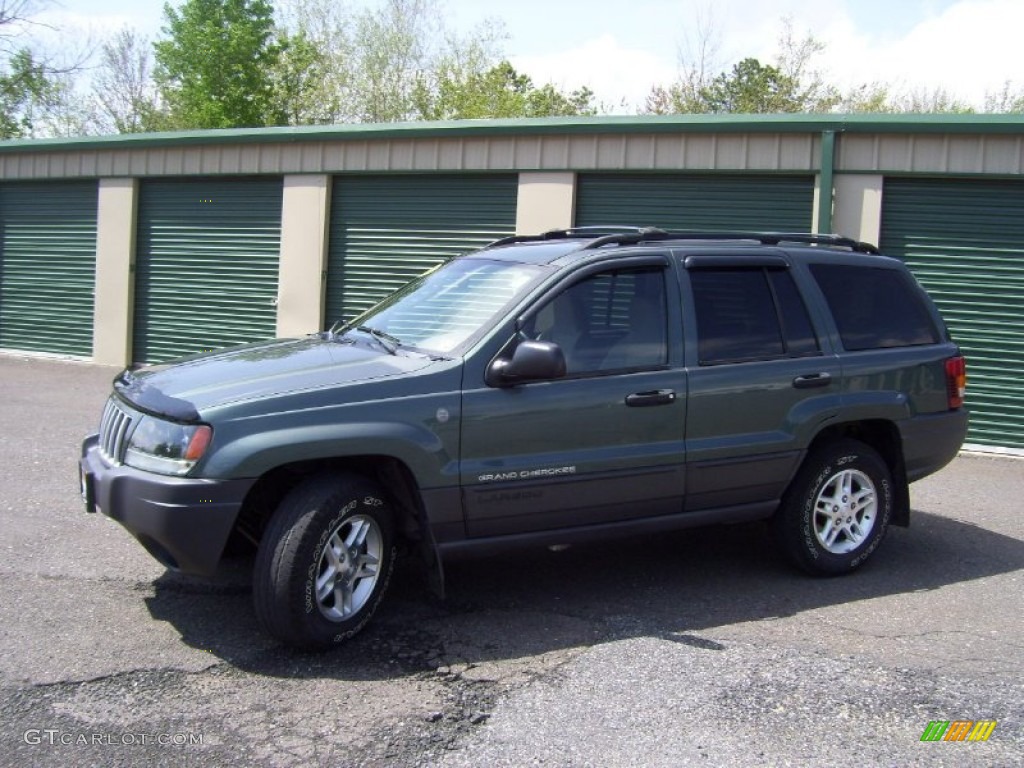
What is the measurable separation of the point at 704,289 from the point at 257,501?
2.59 meters

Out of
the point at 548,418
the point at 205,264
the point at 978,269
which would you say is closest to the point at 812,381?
the point at 548,418

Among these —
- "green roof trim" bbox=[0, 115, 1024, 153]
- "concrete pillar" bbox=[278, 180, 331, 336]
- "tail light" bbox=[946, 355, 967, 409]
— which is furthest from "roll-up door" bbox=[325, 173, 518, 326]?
"tail light" bbox=[946, 355, 967, 409]

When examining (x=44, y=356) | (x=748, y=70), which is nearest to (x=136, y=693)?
(x=44, y=356)

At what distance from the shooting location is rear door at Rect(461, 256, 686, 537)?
187 inches

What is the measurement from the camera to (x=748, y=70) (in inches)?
1382

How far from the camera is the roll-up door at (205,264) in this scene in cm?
1432

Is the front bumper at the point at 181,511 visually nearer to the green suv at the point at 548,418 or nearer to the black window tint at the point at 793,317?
the green suv at the point at 548,418

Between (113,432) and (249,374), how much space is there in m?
0.71

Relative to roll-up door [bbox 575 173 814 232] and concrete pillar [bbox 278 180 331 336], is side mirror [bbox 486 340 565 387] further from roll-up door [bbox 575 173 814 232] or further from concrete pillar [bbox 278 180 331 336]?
concrete pillar [bbox 278 180 331 336]

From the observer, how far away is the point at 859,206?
1073cm

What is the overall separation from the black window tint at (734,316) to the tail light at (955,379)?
52.2 inches

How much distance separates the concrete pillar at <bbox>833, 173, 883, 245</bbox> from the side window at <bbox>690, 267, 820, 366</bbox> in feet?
17.7

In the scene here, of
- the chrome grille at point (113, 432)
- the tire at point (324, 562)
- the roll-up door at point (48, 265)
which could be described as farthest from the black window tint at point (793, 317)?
the roll-up door at point (48, 265)

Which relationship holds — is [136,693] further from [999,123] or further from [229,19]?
[229,19]
